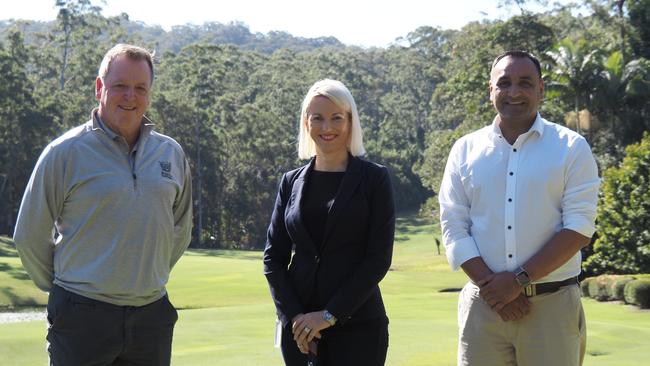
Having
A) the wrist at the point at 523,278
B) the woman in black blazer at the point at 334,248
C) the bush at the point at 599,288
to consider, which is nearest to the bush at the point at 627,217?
the bush at the point at 599,288

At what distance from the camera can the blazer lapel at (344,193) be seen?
4.89 metres

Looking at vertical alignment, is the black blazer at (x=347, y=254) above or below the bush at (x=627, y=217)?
above

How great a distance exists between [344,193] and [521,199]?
0.97m

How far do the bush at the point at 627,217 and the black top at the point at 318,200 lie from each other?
76.6 ft

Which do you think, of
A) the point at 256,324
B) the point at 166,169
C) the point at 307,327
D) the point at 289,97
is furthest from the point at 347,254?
the point at 289,97

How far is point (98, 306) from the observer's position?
15.3 ft

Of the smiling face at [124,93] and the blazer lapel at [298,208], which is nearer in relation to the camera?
the smiling face at [124,93]

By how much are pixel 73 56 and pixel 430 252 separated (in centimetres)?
3371

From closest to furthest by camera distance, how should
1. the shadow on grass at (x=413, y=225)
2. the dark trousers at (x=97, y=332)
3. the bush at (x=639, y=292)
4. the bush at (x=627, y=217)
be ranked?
the dark trousers at (x=97, y=332), the bush at (x=639, y=292), the bush at (x=627, y=217), the shadow on grass at (x=413, y=225)

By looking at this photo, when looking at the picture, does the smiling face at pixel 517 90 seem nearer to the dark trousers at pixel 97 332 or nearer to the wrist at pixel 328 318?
the wrist at pixel 328 318

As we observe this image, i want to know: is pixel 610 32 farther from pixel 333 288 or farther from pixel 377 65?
pixel 377 65

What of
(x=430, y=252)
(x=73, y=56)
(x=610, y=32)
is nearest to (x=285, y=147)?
(x=430, y=252)

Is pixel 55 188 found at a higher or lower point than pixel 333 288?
higher

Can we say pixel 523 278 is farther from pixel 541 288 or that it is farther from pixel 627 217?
pixel 627 217
